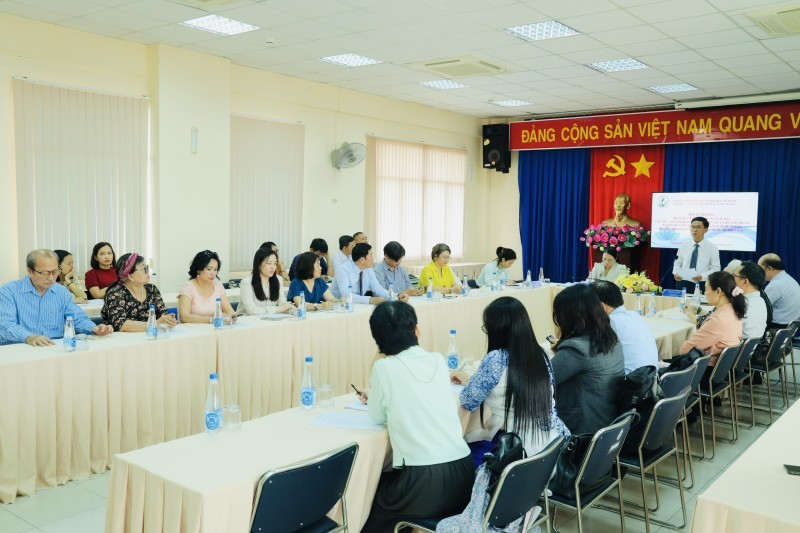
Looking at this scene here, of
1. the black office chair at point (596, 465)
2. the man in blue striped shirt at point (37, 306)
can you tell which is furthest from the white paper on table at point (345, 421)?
the man in blue striped shirt at point (37, 306)

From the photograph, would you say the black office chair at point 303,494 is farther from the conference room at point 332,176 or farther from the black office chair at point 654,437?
the black office chair at point 654,437

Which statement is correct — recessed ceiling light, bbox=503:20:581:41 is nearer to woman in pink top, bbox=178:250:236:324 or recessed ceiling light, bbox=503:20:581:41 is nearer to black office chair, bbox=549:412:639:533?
woman in pink top, bbox=178:250:236:324

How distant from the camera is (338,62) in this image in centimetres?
766

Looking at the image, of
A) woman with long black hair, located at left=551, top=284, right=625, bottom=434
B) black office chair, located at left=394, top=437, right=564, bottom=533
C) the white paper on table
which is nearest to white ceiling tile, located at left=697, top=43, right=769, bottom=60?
woman with long black hair, located at left=551, top=284, right=625, bottom=434

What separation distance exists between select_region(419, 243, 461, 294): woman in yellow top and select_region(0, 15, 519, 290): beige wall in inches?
92.7

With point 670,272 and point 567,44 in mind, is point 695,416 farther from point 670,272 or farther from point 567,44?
point 670,272

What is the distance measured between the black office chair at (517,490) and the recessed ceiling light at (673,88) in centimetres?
723

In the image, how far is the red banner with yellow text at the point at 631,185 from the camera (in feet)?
34.3

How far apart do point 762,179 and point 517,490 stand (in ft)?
28.2

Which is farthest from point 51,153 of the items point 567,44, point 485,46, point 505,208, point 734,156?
point 734,156

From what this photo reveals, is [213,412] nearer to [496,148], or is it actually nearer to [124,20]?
[124,20]

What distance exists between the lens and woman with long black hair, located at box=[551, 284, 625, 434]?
3.26 meters

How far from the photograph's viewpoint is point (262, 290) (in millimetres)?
5500

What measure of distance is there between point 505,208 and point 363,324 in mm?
7259
